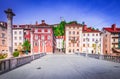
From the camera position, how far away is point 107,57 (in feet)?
70.9

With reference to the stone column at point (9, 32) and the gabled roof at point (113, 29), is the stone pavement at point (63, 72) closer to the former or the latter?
the stone column at point (9, 32)

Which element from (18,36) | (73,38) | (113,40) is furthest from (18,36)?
(113,40)

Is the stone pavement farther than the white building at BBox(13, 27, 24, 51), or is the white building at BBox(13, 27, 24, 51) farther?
the white building at BBox(13, 27, 24, 51)

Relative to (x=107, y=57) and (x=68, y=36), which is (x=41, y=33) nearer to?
(x=68, y=36)

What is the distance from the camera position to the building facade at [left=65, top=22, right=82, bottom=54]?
6144cm

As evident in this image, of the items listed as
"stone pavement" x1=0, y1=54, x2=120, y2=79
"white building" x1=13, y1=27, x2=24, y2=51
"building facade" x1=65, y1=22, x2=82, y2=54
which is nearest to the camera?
"stone pavement" x1=0, y1=54, x2=120, y2=79

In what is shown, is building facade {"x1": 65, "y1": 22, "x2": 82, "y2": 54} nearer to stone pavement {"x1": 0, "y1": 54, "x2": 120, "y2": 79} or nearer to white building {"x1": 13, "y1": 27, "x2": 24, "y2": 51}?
white building {"x1": 13, "y1": 27, "x2": 24, "y2": 51}

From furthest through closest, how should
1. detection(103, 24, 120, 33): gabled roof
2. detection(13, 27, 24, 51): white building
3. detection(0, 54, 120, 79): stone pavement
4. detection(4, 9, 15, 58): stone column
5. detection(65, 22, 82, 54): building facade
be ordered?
detection(65, 22, 82, 54): building facade → detection(13, 27, 24, 51): white building → detection(103, 24, 120, 33): gabled roof → detection(4, 9, 15, 58): stone column → detection(0, 54, 120, 79): stone pavement

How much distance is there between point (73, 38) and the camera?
2440 inches

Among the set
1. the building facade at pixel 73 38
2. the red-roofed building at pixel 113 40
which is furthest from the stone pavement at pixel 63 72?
the building facade at pixel 73 38

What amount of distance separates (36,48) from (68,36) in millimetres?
15855

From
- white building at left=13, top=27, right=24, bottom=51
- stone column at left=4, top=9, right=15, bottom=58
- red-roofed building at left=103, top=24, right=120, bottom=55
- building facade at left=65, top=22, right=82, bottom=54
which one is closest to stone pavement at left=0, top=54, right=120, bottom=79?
stone column at left=4, top=9, right=15, bottom=58

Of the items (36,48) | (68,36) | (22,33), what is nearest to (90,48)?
(68,36)

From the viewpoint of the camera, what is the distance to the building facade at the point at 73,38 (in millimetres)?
61438
